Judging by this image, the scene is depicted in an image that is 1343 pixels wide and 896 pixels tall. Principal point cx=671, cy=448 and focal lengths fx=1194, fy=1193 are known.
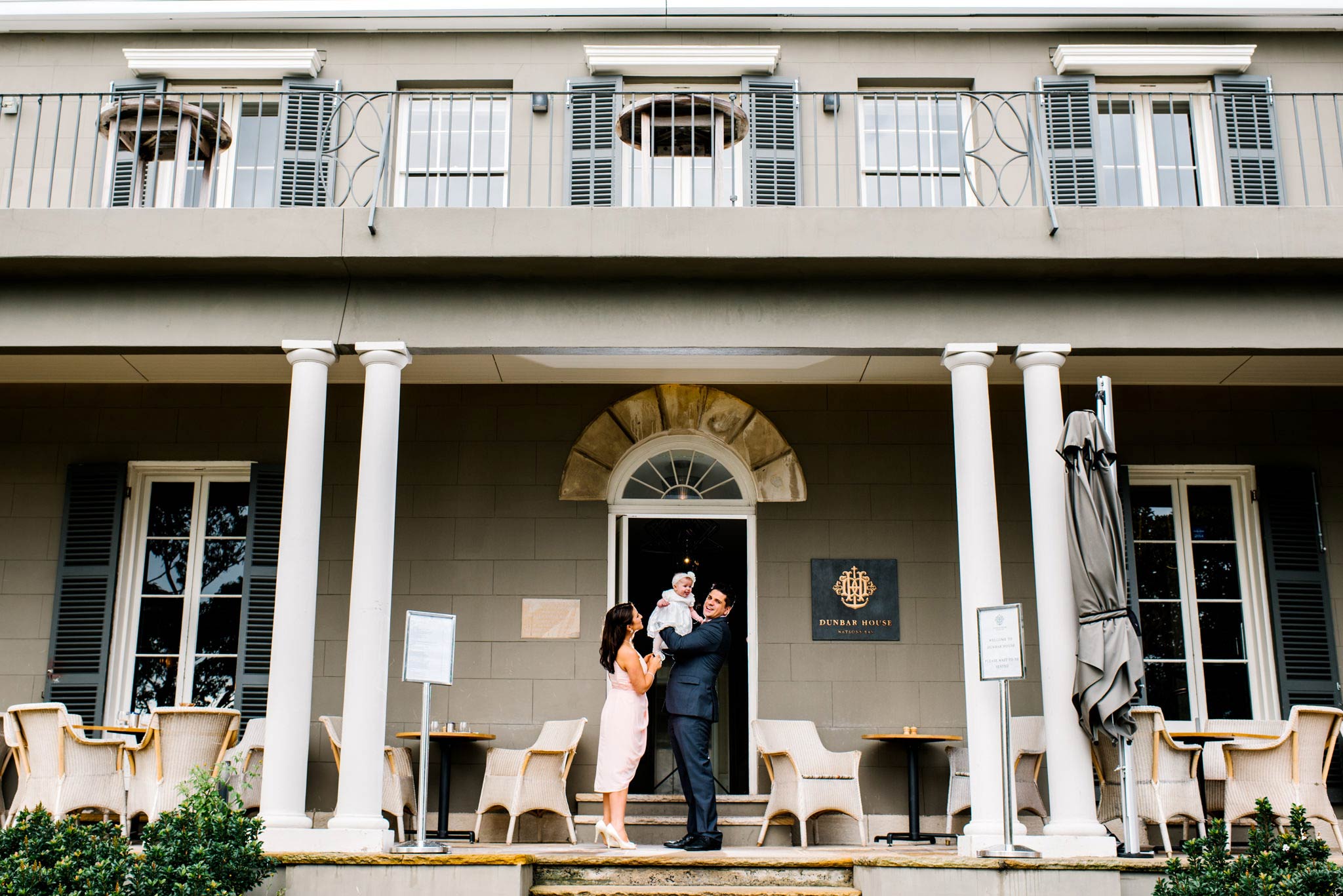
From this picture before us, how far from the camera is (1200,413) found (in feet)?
29.6

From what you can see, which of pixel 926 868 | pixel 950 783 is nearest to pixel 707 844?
pixel 926 868

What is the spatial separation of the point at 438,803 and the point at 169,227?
4.24 m

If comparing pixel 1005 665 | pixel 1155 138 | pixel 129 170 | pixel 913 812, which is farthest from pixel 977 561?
pixel 129 170

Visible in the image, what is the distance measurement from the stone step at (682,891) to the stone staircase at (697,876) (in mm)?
30

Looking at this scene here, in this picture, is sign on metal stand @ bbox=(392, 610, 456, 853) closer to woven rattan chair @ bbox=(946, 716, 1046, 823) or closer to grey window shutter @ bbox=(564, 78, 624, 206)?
woven rattan chair @ bbox=(946, 716, 1046, 823)

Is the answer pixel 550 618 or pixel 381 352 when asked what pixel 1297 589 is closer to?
pixel 550 618

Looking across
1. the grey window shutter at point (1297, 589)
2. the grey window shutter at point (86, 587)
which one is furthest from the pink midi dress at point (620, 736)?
the grey window shutter at point (1297, 589)

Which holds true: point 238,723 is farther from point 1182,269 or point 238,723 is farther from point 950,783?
point 1182,269

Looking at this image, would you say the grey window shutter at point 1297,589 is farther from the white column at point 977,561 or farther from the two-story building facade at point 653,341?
the white column at point 977,561

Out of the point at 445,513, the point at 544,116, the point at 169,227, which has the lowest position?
the point at 445,513

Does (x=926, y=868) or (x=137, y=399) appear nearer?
(x=926, y=868)

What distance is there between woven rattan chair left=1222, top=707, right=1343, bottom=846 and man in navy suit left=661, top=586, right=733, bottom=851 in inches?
120

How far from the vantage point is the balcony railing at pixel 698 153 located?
9211mm

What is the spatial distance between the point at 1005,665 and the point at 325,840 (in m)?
3.71
